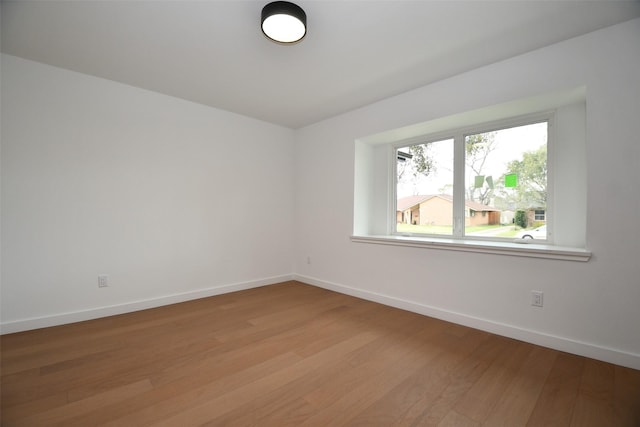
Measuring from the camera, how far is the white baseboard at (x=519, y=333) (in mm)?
2098

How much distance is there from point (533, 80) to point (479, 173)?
1.03 m

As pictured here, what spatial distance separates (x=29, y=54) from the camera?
2.63m

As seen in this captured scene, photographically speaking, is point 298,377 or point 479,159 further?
point 479,159

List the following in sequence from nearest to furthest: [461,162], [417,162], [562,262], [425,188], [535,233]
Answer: [562,262] → [535,233] → [461,162] → [425,188] → [417,162]

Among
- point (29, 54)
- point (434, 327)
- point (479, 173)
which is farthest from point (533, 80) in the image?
point (29, 54)

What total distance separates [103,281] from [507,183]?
4560 mm

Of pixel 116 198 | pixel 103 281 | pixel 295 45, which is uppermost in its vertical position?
pixel 295 45

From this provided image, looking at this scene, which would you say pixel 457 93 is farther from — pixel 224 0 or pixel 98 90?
pixel 98 90

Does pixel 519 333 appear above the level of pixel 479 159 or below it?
below

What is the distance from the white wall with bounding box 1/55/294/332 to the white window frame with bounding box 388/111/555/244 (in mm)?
2097

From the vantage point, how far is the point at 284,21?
6.50 feet

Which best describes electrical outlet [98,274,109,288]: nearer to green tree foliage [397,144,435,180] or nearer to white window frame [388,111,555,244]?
white window frame [388,111,555,244]

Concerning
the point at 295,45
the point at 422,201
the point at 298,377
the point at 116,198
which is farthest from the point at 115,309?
the point at 422,201

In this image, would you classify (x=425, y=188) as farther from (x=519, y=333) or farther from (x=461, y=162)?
(x=519, y=333)
